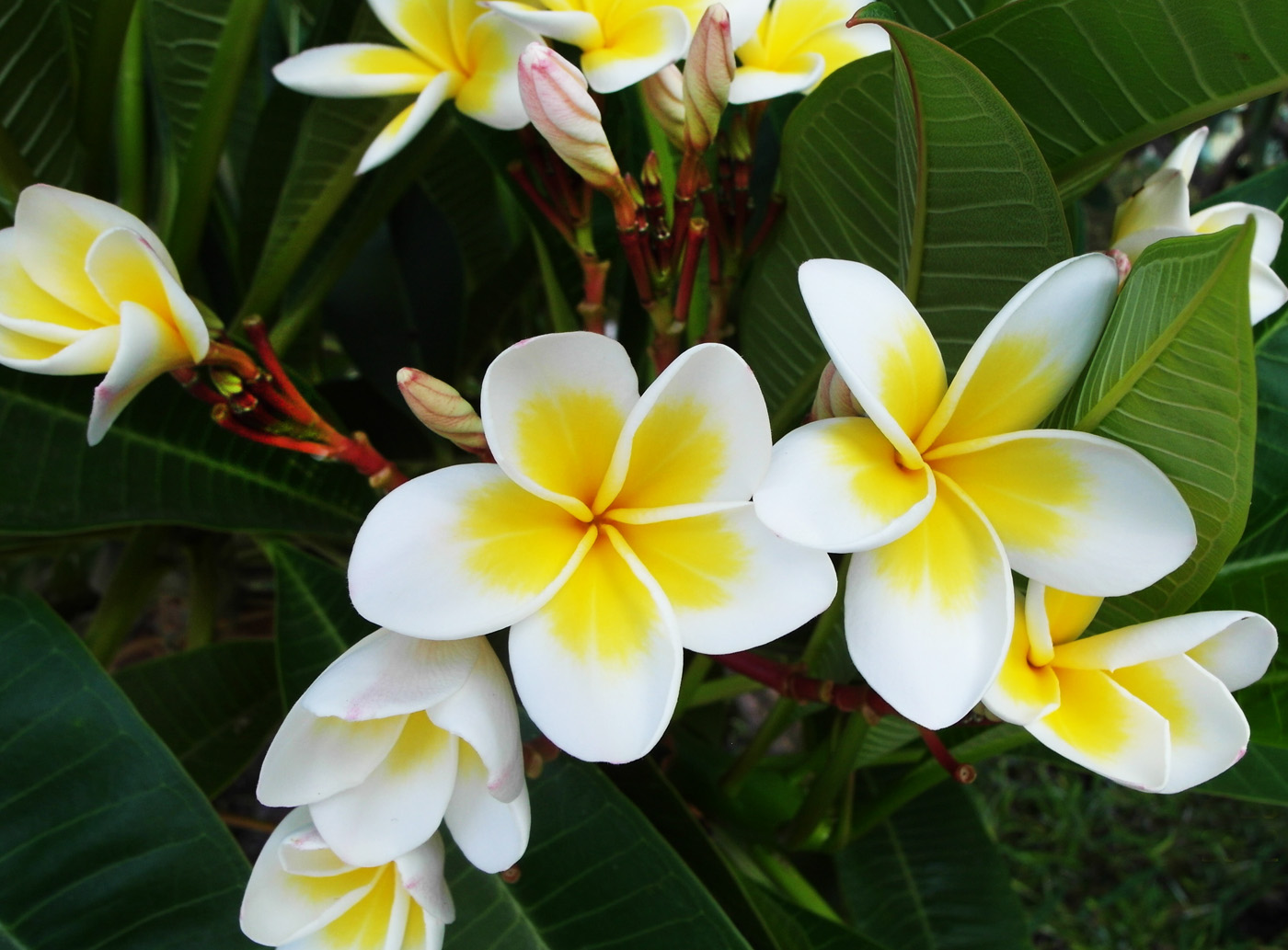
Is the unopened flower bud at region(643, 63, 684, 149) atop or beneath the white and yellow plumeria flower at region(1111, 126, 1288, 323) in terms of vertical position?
atop

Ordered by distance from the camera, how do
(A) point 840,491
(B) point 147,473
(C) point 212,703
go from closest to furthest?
(A) point 840,491, (B) point 147,473, (C) point 212,703

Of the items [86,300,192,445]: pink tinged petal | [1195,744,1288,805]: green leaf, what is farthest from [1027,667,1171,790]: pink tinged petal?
[86,300,192,445]: pink tinged petal

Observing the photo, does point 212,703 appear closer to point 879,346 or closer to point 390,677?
point 390,677

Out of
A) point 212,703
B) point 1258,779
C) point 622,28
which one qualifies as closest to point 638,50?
point 622,28

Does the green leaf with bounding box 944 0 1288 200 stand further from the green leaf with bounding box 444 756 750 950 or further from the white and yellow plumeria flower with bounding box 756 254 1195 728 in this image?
the green leaf with bounding box 444 756 750 950

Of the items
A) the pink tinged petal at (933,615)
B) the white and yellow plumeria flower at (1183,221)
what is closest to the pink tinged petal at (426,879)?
the pink tinged petal at (933,615)

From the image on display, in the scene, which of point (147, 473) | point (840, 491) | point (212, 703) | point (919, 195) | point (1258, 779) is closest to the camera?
point (840, 491)

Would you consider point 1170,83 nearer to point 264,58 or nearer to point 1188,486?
point 1188,486
